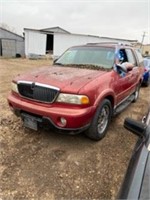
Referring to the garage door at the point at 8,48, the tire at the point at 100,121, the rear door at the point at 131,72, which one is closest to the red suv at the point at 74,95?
the tire at the point at 100,121

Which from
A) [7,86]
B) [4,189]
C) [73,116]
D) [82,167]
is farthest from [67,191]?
[7,86]

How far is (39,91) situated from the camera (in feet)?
11.1

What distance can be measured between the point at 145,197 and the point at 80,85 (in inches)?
81.0

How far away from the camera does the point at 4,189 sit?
2.68 meters

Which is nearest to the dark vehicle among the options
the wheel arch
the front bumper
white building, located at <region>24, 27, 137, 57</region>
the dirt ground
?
the dirt ground

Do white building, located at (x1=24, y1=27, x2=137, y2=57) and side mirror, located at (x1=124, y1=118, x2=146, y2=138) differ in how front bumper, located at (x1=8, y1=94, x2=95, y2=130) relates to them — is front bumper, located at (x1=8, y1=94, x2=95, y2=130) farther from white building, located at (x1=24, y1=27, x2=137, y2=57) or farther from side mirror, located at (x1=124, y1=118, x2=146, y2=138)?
white building, located at (x1=24, y1=27, x2=137, y2=57)

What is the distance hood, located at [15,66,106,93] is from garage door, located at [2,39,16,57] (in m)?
26.0

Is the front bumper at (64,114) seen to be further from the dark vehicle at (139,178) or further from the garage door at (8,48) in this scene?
the garage door at (8,48)

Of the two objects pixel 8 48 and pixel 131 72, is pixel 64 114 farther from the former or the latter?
pixel 8 48

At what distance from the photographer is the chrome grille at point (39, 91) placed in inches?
129

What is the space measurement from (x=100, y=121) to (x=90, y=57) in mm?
1563

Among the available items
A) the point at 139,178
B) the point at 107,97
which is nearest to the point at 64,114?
the point at 107,97

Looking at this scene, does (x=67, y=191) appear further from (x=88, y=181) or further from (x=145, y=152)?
(x=145, y=152)

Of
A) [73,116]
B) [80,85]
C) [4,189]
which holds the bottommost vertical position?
[4,189]
